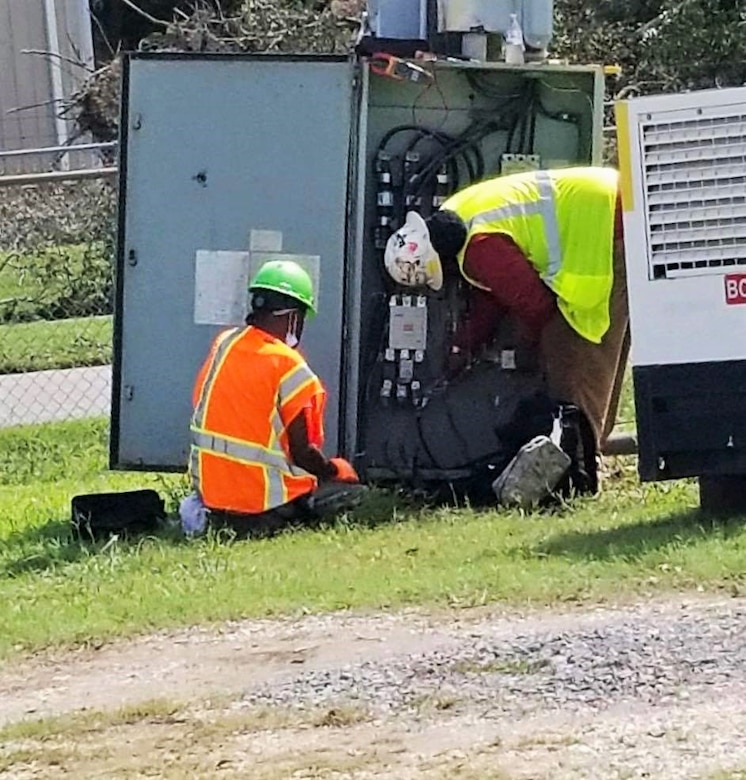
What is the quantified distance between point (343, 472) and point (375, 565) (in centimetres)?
127

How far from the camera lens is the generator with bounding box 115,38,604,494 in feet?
28.9

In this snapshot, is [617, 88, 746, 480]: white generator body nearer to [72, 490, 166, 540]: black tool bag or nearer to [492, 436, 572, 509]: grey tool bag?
[492, 436, 572, 509]: grey tool bag

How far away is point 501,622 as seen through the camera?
6.08m

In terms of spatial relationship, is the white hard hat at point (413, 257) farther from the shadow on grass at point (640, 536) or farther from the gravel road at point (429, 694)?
the gravel road at point (429, 694)

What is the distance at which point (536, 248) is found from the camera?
850 cm

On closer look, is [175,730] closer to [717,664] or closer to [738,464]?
[717,664]

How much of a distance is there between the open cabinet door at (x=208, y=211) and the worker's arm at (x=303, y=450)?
0.61 metres

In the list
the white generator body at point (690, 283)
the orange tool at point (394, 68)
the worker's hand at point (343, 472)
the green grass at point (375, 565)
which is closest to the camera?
the green grass at point (375, 565)

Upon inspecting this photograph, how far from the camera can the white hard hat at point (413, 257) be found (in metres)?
8.55

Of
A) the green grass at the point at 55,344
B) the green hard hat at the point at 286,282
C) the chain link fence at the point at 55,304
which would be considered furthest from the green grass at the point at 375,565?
the green grass at the point at 55,344

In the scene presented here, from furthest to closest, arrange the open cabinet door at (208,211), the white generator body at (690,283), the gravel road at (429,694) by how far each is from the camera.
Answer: the open cabinet door at (208,211), the white generator body at (690,283), the gravel road at (429,694)

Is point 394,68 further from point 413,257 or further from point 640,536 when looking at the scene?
point 640,536

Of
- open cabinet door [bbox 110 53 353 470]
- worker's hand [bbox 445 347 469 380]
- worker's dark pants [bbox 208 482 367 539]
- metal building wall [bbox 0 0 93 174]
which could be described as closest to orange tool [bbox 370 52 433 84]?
open cabinet door [bbox 110 53 353 470]

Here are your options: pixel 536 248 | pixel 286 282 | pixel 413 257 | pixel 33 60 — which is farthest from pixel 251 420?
pixel 33 60
